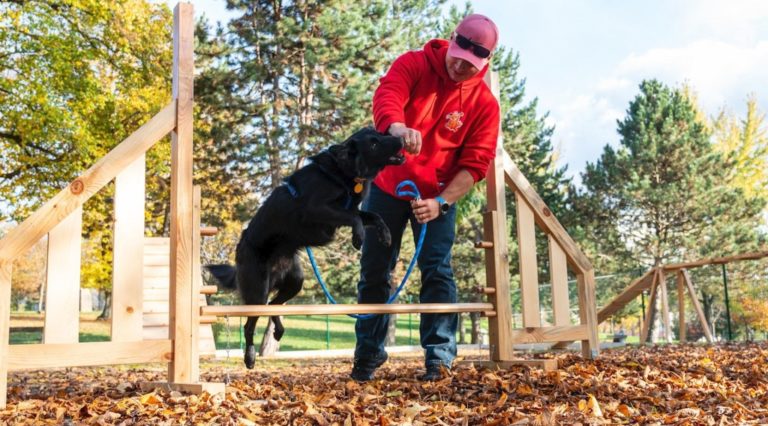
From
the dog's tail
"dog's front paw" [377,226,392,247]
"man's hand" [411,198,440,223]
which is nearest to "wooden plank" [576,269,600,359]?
"man's hand" [411,198,440,223]

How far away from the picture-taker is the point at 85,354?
2898 millimetres

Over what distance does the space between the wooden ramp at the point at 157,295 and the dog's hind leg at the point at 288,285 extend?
5.04 m

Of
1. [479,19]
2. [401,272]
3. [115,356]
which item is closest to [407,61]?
[479,19]

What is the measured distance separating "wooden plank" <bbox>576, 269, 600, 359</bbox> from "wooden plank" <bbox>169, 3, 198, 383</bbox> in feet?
8.14

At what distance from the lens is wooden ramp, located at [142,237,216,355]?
8.48 metres

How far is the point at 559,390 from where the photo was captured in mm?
2961

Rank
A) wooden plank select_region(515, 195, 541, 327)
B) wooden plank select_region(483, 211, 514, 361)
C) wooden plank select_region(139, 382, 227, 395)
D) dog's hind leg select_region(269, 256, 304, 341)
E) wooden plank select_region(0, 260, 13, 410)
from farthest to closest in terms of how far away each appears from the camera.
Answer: wooden plank select_region(515, 195, 541, 327)
wooden plank select_region(483, 211, 514, 361)
dog's hind leg select_region(269, 256, 304, 341)
wooden plank select_region(139, 382, 227, 395)
wooden plank select_region(0, 260, 13, 410)

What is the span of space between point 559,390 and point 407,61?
1879 mm

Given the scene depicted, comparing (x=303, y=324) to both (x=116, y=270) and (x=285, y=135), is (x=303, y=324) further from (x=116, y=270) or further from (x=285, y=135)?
(x=116, y=270)

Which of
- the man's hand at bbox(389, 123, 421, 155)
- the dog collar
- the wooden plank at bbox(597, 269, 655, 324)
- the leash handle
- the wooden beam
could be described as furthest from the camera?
the wooden plank at bbox(597, 269, 655, 324)

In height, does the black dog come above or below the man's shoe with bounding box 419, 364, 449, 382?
above

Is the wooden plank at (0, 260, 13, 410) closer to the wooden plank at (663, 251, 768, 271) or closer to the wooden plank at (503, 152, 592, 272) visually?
the wooden plank at (503, 152, 592, 272)

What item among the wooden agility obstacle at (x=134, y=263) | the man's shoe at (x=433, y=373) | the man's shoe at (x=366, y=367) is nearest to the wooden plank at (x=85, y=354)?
the wooden agility obstacle at (x=134, y=263)

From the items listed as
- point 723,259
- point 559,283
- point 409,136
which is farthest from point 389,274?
point 723,259
